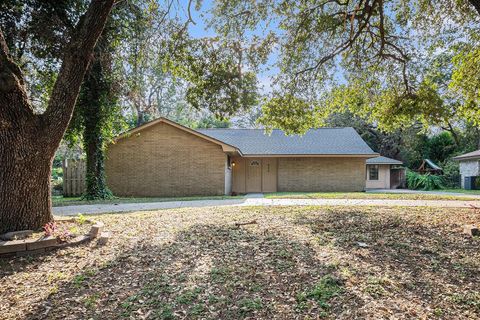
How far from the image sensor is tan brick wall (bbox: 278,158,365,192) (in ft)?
59.1

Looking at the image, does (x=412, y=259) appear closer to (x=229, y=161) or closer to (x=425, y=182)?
(x=229, y=161)

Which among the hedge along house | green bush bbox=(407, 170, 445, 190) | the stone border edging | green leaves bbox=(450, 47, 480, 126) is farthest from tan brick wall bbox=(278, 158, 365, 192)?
the stone border edging

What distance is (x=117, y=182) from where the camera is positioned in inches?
589

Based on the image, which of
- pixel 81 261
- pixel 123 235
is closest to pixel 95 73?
pixel 123 235

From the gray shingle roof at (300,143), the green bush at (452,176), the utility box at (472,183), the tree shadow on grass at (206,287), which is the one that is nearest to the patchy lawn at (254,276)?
the tree shadow on grass at (206,287)

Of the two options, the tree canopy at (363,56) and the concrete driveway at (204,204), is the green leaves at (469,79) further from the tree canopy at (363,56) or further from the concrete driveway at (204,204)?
the concrete driveway at (204,204)

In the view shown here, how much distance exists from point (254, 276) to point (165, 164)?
40.2ft

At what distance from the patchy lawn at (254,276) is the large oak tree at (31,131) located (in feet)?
2.87

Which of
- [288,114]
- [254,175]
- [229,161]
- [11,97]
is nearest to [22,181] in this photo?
[11,97]

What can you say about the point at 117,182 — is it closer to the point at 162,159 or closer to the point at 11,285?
the point at 162,159

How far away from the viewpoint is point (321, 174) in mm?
18141

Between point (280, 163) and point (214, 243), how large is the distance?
14175 millimetres

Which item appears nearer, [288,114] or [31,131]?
[31,131]

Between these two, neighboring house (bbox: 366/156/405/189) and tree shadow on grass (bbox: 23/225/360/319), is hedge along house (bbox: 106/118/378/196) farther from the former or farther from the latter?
tree shadow on grass (bbox: 23/225/360/319)
